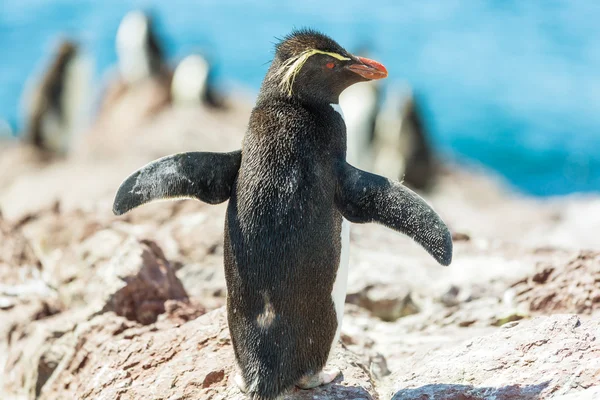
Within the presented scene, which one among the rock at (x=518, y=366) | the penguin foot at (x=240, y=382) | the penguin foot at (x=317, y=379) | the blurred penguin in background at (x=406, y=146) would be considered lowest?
the blurred penguin in background at (x=406, y=146)

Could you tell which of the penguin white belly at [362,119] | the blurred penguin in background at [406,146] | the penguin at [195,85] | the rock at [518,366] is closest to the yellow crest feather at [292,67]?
the rock at [518,366]

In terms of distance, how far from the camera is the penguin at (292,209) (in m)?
3.51

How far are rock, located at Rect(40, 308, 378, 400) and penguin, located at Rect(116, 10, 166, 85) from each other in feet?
51.2

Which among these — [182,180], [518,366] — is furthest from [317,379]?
Result: [182,180]

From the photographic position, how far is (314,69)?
373 cm

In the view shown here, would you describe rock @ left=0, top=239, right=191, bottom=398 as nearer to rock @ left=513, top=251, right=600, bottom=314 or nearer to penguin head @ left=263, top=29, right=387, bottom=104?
penguin head @ left=263, top=29, right=387, bottom=104

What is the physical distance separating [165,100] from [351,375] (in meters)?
13.4

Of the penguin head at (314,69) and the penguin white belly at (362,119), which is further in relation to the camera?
the penguin white belly at (362,119)

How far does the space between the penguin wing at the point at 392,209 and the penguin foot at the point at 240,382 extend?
0.82 m

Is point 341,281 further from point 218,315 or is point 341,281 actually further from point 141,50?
point 141,50

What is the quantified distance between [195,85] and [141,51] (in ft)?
11.5

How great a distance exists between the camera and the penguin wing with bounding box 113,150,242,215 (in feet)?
12.1

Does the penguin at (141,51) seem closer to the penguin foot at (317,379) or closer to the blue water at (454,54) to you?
the blue water at (454,54)

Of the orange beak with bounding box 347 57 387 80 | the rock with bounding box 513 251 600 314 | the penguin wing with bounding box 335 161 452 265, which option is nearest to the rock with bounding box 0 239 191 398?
the penguin wing with bounding box 335 161 452 265
